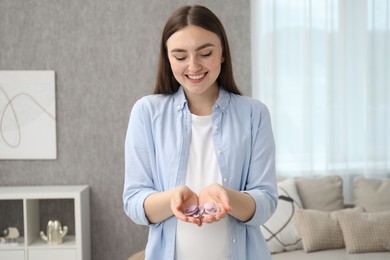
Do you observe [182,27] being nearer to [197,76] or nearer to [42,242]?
[197,76]

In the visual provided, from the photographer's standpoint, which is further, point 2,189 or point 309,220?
point 2,189

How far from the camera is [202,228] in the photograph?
1229 mm

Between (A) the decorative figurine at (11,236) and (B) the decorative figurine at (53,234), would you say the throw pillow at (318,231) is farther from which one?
(A) the decorative figurine at (11,236)

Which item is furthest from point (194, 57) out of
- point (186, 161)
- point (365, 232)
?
point (365, 232)

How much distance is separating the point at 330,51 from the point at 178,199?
2.75 m

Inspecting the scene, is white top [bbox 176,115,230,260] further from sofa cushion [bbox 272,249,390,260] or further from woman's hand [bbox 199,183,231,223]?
sofa cushion [bbox 272,249,390,260]

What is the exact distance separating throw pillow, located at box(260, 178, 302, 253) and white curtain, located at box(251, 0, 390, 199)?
48 centimetres

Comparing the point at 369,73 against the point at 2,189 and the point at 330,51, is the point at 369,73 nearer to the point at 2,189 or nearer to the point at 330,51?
the point at 330,51

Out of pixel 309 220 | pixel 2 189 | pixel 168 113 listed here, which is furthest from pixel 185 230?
pixel 2 189

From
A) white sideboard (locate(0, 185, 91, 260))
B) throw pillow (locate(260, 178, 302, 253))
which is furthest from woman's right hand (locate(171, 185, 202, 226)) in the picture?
white sideboard (locate(0, 185, 91, 260))

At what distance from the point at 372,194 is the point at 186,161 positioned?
2.41 meters

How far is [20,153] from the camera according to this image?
11.4 feet

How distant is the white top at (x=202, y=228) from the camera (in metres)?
1.22

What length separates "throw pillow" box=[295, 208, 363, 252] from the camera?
118 inches
